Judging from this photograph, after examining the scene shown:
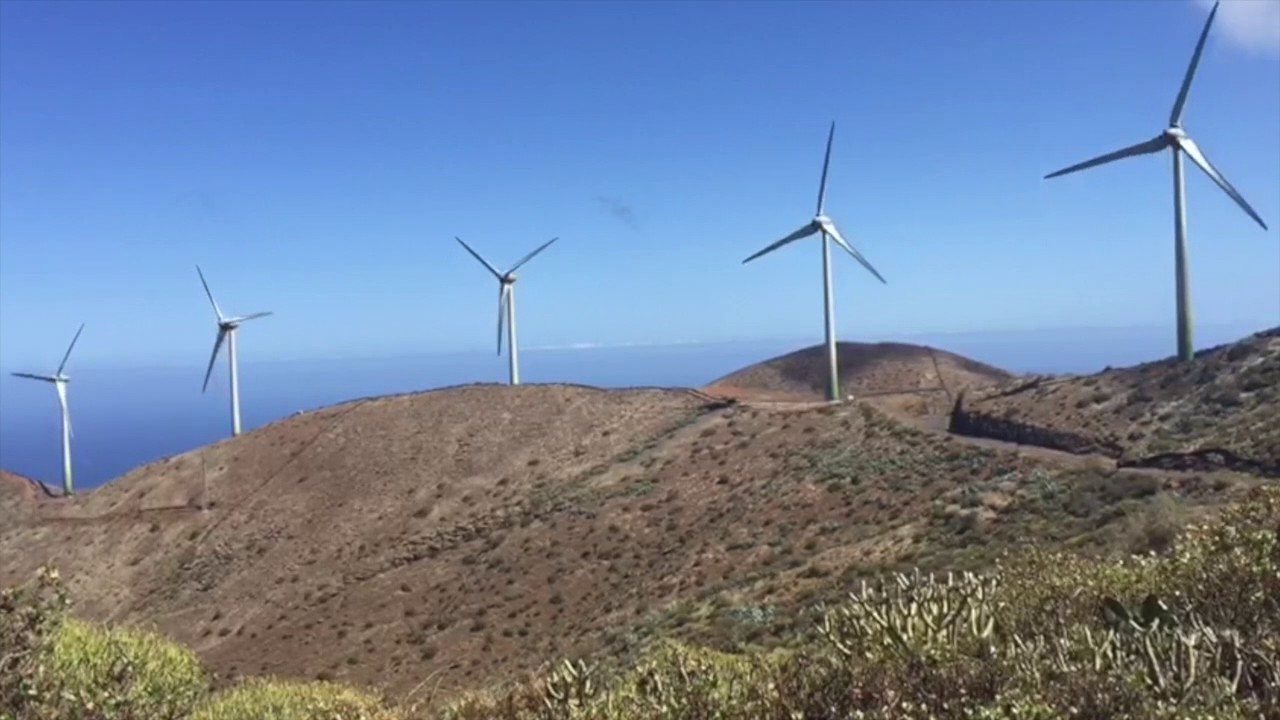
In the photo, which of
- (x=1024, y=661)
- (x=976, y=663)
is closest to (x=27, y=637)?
(x=976, y=663)

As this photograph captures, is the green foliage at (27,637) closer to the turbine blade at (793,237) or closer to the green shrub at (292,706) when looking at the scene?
the green shrub at (292,706)

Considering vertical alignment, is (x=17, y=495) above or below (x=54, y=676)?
below

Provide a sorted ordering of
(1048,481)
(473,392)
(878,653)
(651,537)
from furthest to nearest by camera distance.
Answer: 1. (473,392)
2. (651,537)
3. (1048,481)
4. (878,653)

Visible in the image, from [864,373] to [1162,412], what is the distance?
1672 inches

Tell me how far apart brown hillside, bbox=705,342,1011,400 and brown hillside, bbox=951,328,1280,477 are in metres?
24.4

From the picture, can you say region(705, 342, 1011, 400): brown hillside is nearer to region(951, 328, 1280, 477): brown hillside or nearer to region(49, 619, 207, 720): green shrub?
region(951, 328, 1280, 477): brown hillside

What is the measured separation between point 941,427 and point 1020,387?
5.16 m

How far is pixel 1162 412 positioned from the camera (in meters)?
39.3

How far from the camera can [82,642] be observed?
554 inches

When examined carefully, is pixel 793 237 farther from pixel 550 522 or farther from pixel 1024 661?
pixel 1024 661

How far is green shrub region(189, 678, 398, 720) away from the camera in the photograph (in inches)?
450

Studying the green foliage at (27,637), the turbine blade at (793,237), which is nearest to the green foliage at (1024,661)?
the green foliage at (27,637)

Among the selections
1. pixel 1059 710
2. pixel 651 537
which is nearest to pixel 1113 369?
pixel 651 537

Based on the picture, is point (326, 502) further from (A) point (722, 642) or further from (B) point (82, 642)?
(B) point (82, 642)
